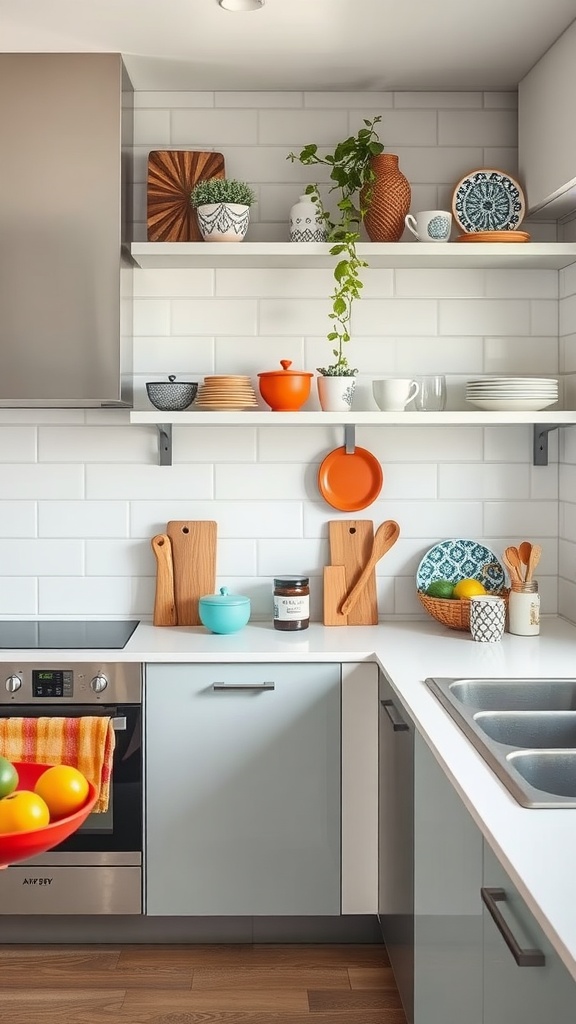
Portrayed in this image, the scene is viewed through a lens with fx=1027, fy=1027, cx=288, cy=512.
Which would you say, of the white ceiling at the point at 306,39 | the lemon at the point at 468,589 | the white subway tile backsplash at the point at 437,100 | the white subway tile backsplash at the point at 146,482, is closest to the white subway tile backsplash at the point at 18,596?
the white subway tile backsplash at the point at 146,482

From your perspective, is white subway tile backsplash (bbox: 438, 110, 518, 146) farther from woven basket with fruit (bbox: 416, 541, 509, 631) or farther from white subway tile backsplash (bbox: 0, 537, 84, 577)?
white subway tile backsplash (bbox: 0, 537, 84, 577)

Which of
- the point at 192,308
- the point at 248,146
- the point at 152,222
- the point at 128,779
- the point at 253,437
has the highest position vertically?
the point at 248,146

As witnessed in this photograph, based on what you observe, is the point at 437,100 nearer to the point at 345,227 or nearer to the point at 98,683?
the point at 345,227

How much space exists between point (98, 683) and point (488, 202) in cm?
179

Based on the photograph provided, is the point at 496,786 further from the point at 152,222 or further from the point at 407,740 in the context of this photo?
the point at 152,222

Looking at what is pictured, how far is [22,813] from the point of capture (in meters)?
1.19

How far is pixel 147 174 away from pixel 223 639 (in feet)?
4.70

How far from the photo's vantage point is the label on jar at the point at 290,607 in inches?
118

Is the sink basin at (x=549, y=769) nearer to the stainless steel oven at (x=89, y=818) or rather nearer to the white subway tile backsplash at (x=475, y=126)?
the stainless steel oven at (x=89, y=818)

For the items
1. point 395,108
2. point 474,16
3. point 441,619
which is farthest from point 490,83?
point 441,619

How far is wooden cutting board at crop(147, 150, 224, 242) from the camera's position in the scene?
121 inches

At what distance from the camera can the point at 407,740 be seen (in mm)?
2287

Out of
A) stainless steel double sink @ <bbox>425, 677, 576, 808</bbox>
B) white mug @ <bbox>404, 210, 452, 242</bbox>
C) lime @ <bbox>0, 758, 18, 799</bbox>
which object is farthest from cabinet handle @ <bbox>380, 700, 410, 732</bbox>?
white mug @ <bbox>404, 210, 452, 242</bbox>

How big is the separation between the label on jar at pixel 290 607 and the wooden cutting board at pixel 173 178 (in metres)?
1.12
